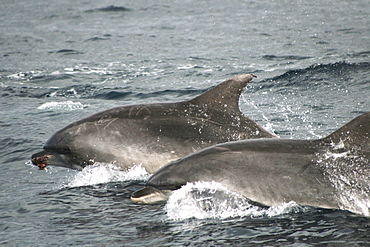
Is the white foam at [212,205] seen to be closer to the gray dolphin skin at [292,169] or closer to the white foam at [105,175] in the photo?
the gray dolphin skin at [292,169]

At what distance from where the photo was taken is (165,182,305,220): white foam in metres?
7.21

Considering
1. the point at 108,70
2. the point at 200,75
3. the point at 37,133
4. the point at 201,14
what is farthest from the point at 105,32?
the point at 37,133

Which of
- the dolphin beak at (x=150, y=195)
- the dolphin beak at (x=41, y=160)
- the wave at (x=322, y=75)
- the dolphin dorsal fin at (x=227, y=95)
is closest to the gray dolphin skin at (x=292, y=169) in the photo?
the dolphin beak at (x=150, y=195)

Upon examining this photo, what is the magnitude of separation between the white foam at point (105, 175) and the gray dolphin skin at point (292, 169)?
1958 millimetres

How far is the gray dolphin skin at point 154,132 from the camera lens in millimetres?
9203

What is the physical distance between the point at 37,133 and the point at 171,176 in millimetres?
6694

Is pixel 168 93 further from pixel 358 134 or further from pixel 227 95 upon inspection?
pixel 358 134

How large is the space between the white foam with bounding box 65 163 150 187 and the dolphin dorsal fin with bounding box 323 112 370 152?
Result: 3645 mm

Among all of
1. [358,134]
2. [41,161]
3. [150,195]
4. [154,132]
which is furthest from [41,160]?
[358,134]

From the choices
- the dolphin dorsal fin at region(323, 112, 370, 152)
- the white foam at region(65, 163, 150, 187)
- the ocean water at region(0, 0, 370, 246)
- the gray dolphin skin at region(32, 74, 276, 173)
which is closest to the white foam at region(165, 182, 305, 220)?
the ocean water at region(0, 0, 370, 246)

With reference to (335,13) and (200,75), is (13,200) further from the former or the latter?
(335,13)

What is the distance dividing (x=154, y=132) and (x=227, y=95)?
141 cm

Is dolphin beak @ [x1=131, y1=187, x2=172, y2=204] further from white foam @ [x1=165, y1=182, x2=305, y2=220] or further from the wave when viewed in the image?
the wave

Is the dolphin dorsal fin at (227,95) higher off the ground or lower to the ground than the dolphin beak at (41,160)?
higher
